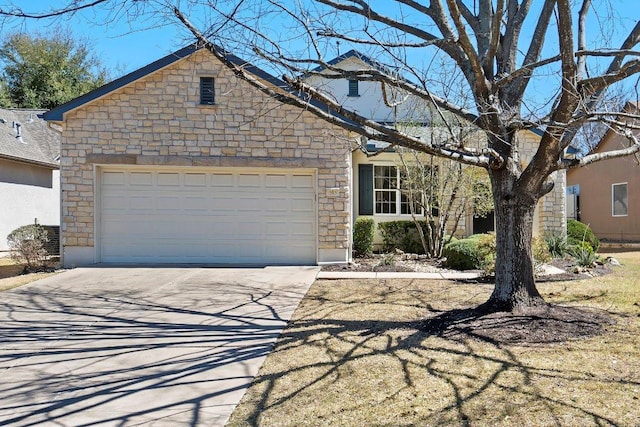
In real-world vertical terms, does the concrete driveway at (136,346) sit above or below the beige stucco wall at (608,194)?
below

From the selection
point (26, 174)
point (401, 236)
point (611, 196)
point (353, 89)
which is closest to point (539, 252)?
point (401, 236)

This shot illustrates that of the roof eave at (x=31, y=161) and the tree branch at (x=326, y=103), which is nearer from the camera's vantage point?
the tree branch at (x=326, y=103)

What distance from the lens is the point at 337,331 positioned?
6.18 m

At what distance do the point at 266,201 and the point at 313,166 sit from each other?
142 cm

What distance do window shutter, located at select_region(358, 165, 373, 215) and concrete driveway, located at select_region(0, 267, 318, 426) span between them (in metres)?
5.45

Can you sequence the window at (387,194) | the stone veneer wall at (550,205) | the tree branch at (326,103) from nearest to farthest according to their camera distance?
the tree branch at (326,103)
the stone veneer wall at (550,205)
the window at (387,194)

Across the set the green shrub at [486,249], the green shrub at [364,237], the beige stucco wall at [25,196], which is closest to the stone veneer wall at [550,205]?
the green shrub at [486,249]

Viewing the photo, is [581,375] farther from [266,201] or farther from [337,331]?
[266,201]

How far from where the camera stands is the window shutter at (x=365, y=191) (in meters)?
15.2

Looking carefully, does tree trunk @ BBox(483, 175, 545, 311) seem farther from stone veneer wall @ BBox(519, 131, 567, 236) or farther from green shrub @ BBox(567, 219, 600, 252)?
stone veneer wall @ BBox(519, 131, 567, 236)

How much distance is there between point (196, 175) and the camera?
12.3 m

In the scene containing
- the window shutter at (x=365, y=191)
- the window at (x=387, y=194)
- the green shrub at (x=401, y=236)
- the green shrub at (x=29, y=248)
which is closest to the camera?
the green shrub at (x=29, y=248)

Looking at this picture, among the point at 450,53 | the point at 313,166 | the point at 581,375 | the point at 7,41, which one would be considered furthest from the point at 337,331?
the point at 7,41

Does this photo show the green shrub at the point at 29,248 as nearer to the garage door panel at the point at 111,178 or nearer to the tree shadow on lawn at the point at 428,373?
the garage door panel at the point at 111,178
